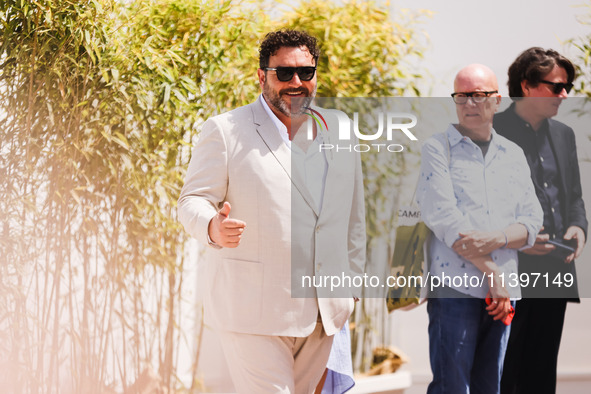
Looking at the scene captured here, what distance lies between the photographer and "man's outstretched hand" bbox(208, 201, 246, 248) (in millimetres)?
1988

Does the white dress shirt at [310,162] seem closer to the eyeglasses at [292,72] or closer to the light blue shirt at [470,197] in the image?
the eyeglasses at [292,72]

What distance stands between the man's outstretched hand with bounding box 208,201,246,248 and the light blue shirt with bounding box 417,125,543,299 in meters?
0.85

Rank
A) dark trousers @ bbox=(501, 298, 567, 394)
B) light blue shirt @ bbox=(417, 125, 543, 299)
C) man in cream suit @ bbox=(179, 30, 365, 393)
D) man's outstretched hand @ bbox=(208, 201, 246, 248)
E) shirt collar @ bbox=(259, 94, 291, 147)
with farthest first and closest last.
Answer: dark trousers @ bbox=(501, 298, 567, 394), light blue shirt @ bbox=(417, 125, 543, 299), shirt collar @ bbox=(259, 94, 291, 147), man in cream suit @ bbox=(179, 30, 365, 393), man's outstretched hand @ bbox=(208, 201, 246, 248)

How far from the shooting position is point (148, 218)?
3529mm

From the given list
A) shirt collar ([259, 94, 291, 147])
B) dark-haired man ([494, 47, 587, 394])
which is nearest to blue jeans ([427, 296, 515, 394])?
dark-haired man ([494, 47, 587, 394])

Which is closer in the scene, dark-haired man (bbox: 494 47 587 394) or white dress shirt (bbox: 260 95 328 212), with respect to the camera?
white dress shirt (bbox: 260 95 328 212)

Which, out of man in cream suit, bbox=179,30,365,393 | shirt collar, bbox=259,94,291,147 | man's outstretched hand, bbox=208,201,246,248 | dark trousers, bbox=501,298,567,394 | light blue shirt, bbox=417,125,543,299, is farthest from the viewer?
dark trousers, bbox=501,298,567,394

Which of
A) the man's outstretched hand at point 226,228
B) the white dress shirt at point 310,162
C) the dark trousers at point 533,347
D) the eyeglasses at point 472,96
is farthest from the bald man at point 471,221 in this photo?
the man's outstretched hand at point 226,228

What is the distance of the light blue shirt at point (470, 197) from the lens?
2568 millimetres

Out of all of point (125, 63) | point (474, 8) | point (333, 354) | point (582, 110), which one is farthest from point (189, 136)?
point (474, 8)

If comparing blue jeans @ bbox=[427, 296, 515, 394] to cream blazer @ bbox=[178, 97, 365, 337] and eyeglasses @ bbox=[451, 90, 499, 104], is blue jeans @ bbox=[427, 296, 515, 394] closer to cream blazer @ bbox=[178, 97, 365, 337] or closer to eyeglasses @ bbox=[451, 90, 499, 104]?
cream blazer @ bbox=[178, 97, 365, 337]

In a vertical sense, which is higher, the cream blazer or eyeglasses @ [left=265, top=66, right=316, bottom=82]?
eyeglasses @ [left=265, top=66, right=316, bottom=82]

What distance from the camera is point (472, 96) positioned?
260cm

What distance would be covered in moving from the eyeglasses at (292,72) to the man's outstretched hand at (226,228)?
54 centimetres
